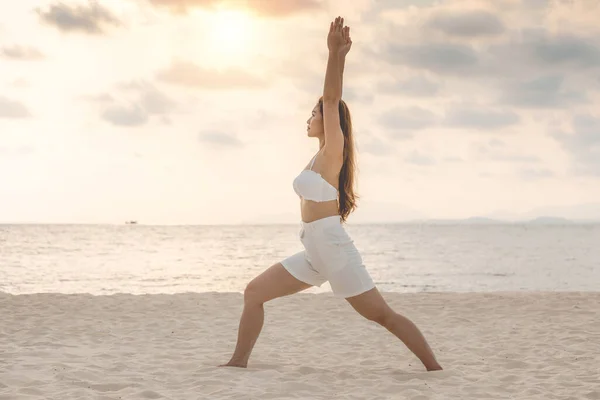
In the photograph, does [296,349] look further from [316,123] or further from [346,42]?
[346,42]

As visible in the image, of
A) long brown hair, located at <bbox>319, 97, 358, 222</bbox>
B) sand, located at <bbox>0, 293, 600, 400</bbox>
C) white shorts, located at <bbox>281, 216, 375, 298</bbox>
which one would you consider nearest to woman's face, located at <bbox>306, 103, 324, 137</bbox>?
long brown hair, located at <bbox>319, 97, 358, 222</bbox>

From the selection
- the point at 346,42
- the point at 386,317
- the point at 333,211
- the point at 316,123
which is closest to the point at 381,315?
the point at 386,317

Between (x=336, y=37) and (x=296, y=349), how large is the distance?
3.82m

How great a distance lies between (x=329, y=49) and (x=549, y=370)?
359 cm

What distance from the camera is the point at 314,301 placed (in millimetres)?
11586

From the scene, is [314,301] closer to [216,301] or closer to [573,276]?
[216,301]

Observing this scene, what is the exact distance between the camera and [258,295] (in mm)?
5465

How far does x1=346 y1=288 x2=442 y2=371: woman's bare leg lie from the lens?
5.11 meters

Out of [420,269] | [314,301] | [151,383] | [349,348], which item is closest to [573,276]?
[420,269]

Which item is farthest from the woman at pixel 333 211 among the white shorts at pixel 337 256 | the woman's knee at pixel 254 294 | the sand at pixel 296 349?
the sand at pixel 296 349

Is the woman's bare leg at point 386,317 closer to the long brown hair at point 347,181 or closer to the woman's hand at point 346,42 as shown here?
the long brown hair at point 347,181

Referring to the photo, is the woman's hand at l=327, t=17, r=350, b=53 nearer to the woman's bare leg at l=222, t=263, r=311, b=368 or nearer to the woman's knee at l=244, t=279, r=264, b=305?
the woman's bare leg at l=222, t=263, r=311, b=368

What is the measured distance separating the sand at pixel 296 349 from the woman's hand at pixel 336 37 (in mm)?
2595

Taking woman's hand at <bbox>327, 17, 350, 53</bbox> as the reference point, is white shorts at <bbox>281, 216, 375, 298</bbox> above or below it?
below
